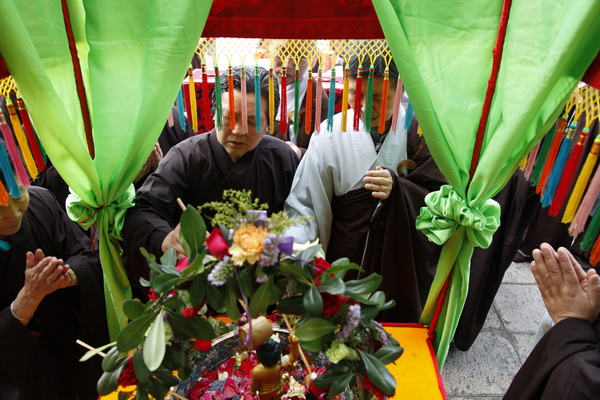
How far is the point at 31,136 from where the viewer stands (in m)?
1.43

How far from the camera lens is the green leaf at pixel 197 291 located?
1.00m

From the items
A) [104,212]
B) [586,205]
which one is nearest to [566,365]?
[586,205]

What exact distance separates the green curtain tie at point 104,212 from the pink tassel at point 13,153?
17 centimetres

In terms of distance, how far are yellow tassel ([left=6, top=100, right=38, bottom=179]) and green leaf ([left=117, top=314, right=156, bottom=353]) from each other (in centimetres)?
79

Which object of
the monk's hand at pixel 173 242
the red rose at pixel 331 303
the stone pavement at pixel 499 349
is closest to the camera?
the red rose at pixel 331 303

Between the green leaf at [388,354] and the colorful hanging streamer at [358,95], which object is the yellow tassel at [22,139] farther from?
the green leaf at [388,354]

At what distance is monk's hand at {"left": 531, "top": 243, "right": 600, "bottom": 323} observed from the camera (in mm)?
1371

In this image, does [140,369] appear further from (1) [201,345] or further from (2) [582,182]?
(2) [582,182]

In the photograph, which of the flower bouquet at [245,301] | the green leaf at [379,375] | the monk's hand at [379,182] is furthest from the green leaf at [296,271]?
the monk's hand at [379,182]

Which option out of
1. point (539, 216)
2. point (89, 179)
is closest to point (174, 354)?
point (89, 179)

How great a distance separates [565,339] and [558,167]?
543 millimetres

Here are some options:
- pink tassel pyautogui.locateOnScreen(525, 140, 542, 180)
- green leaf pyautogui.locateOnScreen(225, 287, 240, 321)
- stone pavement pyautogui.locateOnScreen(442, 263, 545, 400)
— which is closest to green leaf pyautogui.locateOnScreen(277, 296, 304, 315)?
green leaf pyautogui.locateOnScreen(225, 287, 240, 321)

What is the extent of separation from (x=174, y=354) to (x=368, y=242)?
1.14m

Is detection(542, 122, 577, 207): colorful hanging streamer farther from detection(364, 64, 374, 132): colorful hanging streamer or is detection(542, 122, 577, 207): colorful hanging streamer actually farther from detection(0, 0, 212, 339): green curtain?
detection(0, 0, 212, 339): green curtain
